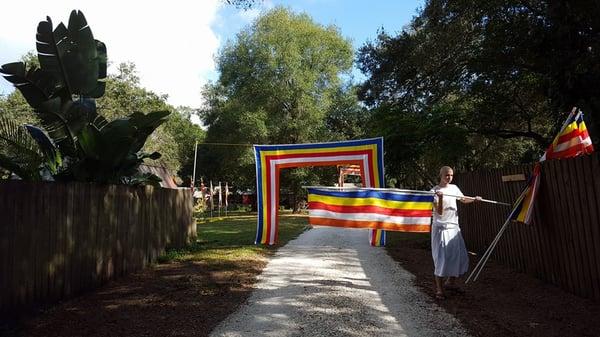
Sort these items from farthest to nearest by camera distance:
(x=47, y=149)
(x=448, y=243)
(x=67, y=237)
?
(x=47, y=149) < (x=448, y=243) < (x=67, y=237)

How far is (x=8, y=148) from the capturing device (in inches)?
284

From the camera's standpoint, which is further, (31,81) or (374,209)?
(374,209)

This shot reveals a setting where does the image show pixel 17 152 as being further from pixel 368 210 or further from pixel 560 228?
pixel 560 228

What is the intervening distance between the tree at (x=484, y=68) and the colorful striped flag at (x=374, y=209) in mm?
4433

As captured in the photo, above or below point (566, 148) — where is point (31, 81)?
above

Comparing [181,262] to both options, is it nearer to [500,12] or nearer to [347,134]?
[500,12]

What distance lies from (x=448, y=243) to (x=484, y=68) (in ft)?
28.5

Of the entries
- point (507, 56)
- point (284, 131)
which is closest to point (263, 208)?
point (507, 56)

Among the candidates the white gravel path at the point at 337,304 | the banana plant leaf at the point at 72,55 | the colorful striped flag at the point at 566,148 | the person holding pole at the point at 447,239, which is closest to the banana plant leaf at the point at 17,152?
the banana plant leaf at the point at 72,55

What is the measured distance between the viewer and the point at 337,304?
20.8ft

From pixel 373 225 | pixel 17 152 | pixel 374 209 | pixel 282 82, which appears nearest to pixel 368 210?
pixel 374 209

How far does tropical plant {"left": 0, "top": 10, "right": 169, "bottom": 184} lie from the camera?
765cm

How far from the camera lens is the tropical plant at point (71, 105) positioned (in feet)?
25.1

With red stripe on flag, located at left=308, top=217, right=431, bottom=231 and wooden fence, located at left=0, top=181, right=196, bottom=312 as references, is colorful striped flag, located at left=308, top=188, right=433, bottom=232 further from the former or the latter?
wooden fence, located at left=0, top=181, right=196, bottom=312
